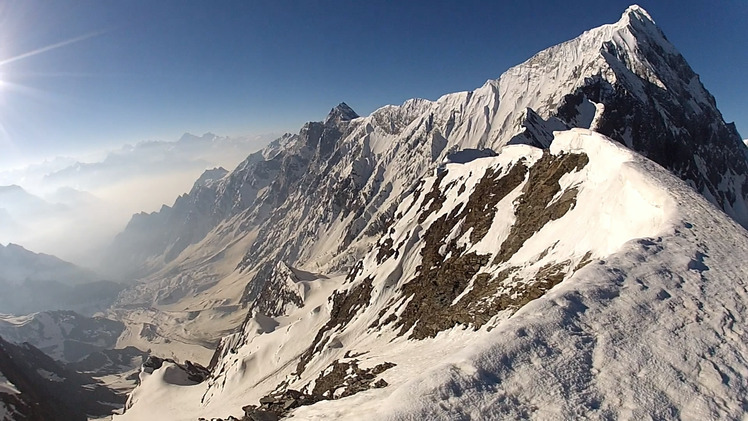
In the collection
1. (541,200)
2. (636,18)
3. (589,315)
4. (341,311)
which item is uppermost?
(636,18)

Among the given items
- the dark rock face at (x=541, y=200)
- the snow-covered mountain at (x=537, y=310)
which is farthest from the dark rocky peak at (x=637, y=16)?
the dark rock face at (x=541, y=200)

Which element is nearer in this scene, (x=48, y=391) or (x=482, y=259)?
(x=482, y=259)

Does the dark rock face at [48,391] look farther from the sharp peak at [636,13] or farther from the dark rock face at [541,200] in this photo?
the sharp peak at [636,13]

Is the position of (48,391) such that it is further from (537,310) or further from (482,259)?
(537,310)

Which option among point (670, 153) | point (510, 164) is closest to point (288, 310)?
point (510, 164)

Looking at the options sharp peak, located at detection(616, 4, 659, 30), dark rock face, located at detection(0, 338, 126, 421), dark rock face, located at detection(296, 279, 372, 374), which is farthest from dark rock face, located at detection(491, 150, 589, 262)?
sharp peak, located at detection(616, 4, 659, 30)

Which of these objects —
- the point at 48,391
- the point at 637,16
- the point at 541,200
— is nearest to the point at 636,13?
the point at 637,16

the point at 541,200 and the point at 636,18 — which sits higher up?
the point at 636,18

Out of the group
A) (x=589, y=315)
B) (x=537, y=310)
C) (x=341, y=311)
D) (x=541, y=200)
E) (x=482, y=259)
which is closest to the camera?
(x=589, y=315)
